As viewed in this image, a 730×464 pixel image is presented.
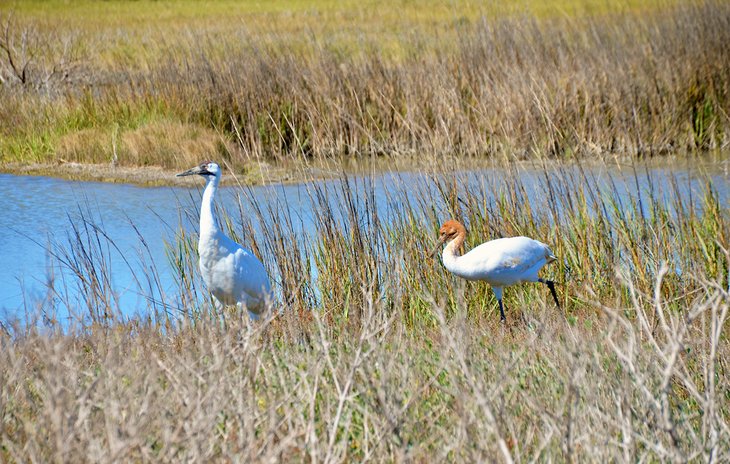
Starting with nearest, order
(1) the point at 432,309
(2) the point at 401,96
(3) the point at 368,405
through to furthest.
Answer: (3) the point at 368,405, (1) the point at 432,309, (2) the point at 401,96

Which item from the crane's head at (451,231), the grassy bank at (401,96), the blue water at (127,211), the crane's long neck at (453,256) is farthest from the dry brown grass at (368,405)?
the grassy bank at (401,96)

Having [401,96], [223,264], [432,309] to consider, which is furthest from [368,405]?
[401,96]

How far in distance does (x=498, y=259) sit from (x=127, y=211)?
683cm

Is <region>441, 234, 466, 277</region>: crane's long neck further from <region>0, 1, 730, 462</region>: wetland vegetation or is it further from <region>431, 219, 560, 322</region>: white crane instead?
<region>0, 1, 730, 462</region>: wetland vegetation

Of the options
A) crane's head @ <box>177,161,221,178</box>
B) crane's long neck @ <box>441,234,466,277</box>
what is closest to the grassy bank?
crane's long neck @ <box>441,234,466,277</box>

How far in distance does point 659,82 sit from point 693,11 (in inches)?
65.5

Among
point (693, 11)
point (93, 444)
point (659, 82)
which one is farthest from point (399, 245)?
point (693, 11)

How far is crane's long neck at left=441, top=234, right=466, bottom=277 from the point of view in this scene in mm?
6422

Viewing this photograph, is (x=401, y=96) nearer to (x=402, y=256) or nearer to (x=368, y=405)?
(x=402, y=256)

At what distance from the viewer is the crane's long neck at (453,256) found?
6.42 metres

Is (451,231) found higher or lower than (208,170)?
lower

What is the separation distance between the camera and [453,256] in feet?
21.3

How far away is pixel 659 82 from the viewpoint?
44.1 feet

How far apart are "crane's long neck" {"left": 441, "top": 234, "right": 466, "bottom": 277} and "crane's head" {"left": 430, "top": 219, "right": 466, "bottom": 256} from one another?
0.02 meters
